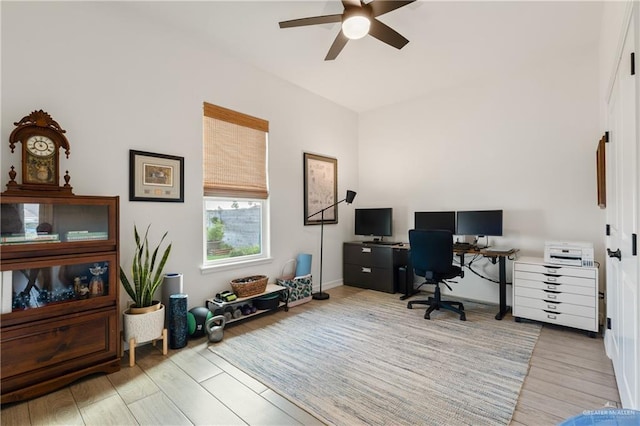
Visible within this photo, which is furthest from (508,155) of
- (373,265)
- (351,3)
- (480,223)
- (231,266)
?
(231,266)

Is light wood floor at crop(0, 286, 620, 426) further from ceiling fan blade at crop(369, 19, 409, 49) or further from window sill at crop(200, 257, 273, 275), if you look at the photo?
ceiling fan blade at crop(369, 19, 409, 49)

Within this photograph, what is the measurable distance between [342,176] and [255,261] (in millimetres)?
2147

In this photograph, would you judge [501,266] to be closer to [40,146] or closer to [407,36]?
[407,36]

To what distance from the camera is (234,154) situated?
3455mm

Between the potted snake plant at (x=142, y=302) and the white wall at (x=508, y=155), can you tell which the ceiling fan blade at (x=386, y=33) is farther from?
the potted snake plant at (x=142, y=302)

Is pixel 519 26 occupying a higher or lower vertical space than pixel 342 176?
higher

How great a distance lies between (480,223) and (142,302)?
12.2 ft

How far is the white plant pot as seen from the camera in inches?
93.0

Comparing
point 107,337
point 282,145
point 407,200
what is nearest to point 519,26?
point 407,200

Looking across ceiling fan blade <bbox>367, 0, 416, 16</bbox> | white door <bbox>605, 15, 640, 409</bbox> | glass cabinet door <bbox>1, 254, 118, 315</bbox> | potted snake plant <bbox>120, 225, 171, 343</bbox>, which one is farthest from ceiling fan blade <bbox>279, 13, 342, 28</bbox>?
glass cabinet door <bbox>1, 254, 118, 315</bbox>

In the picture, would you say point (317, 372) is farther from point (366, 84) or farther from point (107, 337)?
point (366, 84)

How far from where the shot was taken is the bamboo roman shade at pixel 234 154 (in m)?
3.23

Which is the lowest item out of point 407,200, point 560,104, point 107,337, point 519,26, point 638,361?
point 107,337

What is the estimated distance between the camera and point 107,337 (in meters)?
2.19
